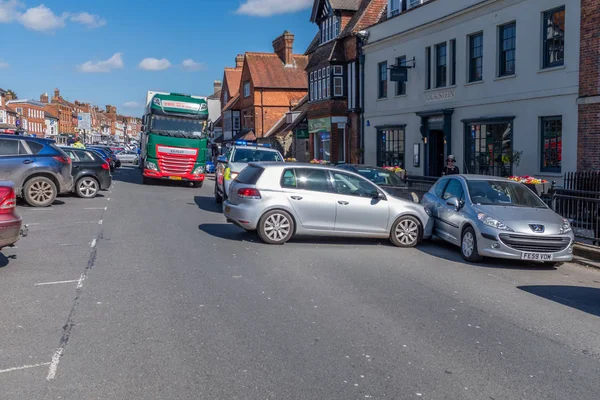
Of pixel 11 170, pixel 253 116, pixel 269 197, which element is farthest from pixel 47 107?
pixel 269 197

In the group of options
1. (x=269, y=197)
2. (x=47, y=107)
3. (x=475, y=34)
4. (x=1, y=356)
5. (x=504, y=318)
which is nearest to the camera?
(x=1, y=356)

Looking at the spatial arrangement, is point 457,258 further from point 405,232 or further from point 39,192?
point 39,192

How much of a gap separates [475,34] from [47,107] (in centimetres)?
10780

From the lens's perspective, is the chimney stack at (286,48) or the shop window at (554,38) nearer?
the shop window at (554,38)

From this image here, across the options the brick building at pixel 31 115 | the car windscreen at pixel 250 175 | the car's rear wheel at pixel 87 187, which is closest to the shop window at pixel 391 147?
the car's rear wheel at pixel 87 187

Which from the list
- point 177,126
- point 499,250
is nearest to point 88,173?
point 177,126

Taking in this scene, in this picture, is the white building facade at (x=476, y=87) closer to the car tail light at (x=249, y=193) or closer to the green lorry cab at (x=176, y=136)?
the green lorry cab at (x=176, y=136)

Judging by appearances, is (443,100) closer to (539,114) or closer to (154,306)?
(539,114)

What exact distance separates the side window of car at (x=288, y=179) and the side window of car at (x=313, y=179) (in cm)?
8

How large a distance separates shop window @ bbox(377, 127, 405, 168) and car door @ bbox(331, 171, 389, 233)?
49.9 ft

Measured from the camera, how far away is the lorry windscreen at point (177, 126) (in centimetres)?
2444

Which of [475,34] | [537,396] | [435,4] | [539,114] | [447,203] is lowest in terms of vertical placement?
[537,396]

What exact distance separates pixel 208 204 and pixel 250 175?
7312 millimetres

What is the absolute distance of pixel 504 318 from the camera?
6.86 m
